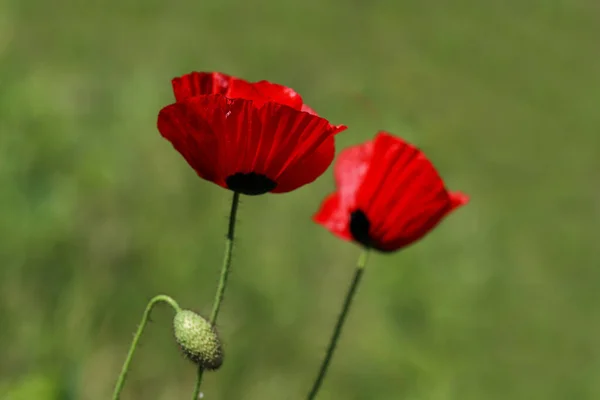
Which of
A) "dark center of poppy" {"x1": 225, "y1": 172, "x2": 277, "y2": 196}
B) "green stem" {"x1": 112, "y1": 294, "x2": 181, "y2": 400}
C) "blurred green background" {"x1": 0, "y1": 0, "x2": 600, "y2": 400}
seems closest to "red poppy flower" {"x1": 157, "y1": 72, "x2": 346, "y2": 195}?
"dark center of poppy" {"x1": 225, "y1": 172, "x2": 277, "y2": 196}

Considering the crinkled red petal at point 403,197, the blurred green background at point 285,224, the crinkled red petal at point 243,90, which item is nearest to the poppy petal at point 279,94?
the crinkled red petal at point 243,90

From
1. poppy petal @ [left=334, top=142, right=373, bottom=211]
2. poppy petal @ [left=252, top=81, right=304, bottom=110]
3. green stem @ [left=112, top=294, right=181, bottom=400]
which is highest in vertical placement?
poppy petal @ [left=252, top=81, right=304, bottom=110]

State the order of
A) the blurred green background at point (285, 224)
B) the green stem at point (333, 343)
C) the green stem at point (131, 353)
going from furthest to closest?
the blurred green background at point (285, 224) < the green stem at point (333, 343) < the green stem at point (131, 353)

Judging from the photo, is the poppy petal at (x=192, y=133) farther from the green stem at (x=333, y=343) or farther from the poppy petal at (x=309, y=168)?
the green stem at (x=333, y=343)

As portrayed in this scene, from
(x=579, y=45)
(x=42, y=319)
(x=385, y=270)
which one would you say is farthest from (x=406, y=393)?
(x=579, y=45)

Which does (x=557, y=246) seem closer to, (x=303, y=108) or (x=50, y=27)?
(x=50, y=27)

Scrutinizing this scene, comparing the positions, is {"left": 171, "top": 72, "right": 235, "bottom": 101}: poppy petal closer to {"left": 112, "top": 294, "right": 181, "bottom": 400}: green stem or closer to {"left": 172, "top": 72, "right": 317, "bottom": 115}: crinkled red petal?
{"left": 172, "top": 72, "right": 317, "bottom": 115}: crinkled red petal
